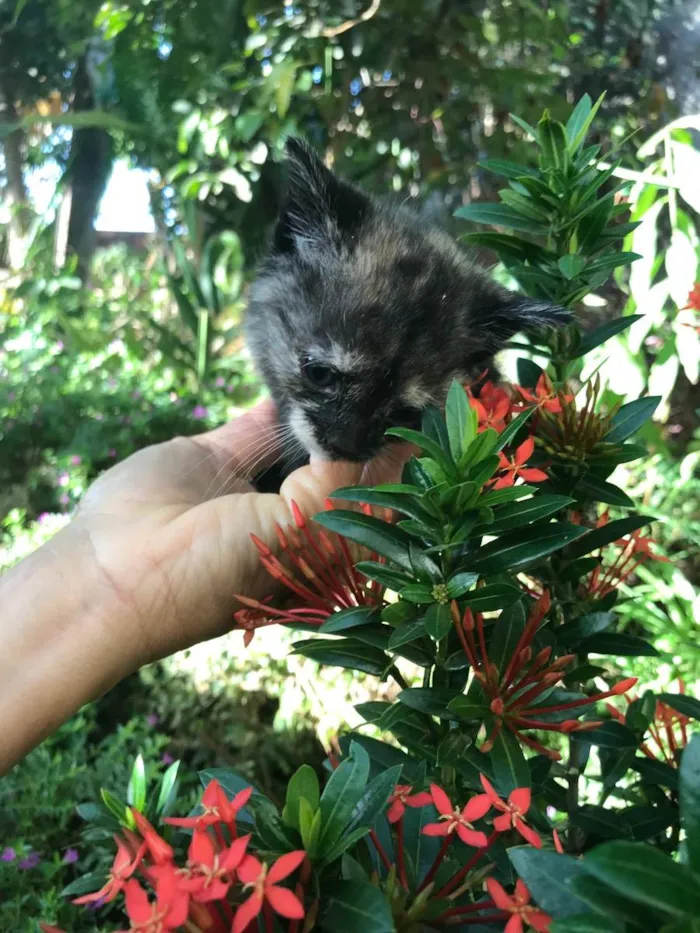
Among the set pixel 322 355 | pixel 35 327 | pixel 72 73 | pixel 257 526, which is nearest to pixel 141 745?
pixel 257 526

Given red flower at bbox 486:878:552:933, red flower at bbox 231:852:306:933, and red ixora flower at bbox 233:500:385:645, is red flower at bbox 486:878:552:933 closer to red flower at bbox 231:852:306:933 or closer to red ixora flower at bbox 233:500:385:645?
red flower at bbox 231:852:306:933

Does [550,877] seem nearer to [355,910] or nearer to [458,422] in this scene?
[355,910]

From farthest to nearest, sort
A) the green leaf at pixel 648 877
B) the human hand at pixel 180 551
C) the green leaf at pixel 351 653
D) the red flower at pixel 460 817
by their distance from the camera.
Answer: the human hand at pixel 180 551 → the green leaf at pixel 351 653 → the red flower at pixel 460 817 → the green leaf at pixel 648 877

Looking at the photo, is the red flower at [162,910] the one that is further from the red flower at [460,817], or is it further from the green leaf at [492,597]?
the green leaf at [492,597]

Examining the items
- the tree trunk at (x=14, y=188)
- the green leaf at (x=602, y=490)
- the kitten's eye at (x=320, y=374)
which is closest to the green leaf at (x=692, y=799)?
the green leaf at (x=602, y=490)

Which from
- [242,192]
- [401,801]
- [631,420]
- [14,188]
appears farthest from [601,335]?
[14,188]

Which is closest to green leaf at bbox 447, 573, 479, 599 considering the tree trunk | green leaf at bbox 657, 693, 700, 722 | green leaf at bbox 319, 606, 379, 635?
green leaf at bbox 319, 606, 379, 635
